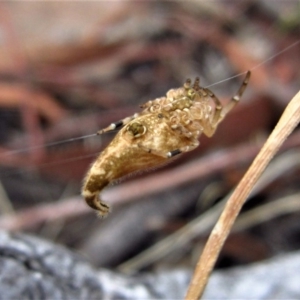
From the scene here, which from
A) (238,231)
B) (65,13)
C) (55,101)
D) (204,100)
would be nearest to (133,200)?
(238,231)

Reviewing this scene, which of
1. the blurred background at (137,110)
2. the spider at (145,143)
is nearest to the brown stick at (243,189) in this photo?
the spider at (145,143)

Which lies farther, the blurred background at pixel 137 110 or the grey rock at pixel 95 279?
the blurred background at pixel 137 110

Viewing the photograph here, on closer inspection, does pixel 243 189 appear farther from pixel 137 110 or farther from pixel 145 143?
pixel 137 110

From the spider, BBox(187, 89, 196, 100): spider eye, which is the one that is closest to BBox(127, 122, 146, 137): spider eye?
the spider

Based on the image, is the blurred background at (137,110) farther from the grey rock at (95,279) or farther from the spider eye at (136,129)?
the spider eye at (136,129)

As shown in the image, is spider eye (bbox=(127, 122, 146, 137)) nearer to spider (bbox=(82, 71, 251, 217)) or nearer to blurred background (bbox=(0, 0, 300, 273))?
spider (bbox=(82, 71, 251, 217))

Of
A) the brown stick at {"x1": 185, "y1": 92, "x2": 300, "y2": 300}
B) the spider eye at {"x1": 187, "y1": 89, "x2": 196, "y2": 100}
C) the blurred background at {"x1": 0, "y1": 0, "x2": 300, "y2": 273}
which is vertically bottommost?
the brown stick at {"x1": 185, "y1": 92, "x2": 300, "y2": 300}

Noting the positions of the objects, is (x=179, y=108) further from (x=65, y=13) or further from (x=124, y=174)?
(x=65, y=13)
